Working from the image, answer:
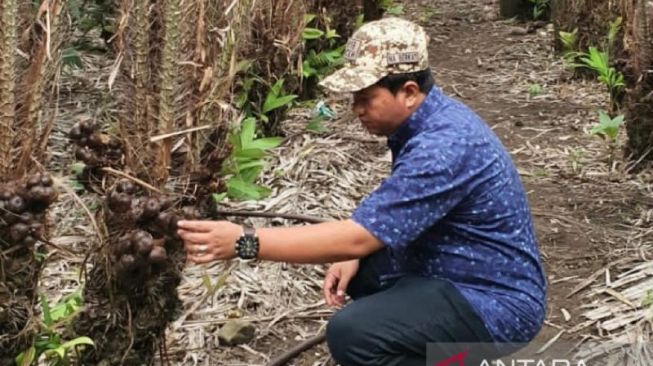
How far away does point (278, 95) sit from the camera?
550 centimetres

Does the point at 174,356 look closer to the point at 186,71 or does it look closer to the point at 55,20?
the point at 186,71

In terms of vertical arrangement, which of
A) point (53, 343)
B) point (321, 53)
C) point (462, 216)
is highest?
point (462, 216)

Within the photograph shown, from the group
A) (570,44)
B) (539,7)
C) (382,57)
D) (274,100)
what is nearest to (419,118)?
(382,57)

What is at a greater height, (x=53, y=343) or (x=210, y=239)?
(x=210, y=239)

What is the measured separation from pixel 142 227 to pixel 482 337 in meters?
0.95

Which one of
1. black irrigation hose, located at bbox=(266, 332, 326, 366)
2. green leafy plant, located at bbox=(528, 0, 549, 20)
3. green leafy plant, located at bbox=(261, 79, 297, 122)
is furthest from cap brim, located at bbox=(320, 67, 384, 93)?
green leafy plant, located at bbox=(528, 0, 549, 20)

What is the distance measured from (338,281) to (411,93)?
805mm

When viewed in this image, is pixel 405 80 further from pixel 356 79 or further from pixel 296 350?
pixel 296 350

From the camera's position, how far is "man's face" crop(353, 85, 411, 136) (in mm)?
2584

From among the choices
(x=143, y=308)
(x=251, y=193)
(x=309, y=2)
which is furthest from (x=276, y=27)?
(x=143, y=308)

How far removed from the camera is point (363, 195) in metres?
4.83

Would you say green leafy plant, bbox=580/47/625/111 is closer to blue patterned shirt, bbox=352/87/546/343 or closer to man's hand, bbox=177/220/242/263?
blue patterned shirt, bbox=352/87/546/343

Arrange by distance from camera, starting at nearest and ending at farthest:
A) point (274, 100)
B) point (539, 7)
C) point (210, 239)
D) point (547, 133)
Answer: point (210, 239), point (274, 100), point (547, 133), point (539, 7)

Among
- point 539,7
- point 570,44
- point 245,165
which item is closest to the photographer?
point 245,165
